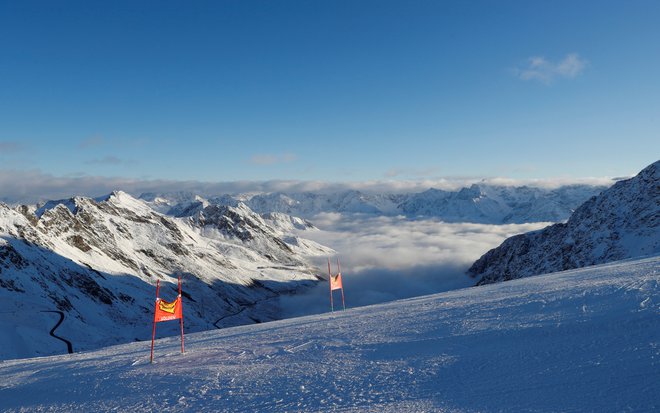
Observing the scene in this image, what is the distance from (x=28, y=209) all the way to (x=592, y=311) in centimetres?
18054

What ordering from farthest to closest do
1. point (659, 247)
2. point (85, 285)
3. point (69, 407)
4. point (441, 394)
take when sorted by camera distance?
1. point (85, 285)
2. point (659, 247)
3. point (69, 407)
4. point (441, 394)

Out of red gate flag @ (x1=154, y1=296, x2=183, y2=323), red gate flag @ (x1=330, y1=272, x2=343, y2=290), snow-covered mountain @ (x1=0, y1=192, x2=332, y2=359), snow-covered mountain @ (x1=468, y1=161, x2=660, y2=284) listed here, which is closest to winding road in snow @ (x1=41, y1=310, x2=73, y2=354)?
snow-covered mountain @ (x1=0, y1=192, x2=332, y2=359)

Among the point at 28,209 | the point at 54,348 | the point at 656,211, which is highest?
the point at 28,209

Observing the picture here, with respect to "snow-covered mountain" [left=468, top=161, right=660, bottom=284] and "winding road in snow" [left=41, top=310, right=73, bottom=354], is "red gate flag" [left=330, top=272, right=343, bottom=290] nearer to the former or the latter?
"winding road in snow" [left=41, top=310, right=73, bottom=354]

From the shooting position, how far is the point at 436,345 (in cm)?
1556

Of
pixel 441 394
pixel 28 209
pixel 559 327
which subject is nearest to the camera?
pixel 441 394

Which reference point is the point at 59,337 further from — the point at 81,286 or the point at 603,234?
the point at 603,234

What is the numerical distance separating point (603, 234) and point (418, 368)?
15850 centimetres

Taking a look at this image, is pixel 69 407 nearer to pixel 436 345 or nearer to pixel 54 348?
pixel 436 345

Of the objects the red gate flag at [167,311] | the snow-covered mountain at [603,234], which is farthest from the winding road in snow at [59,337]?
the snow-covered mountain at [603,234]

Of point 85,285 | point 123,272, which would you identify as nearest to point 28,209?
point 123,272

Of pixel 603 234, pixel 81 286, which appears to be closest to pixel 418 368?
pixel 81 286

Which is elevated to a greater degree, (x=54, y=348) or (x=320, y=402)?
(x=320, y=402)

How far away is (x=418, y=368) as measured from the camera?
1330cm
